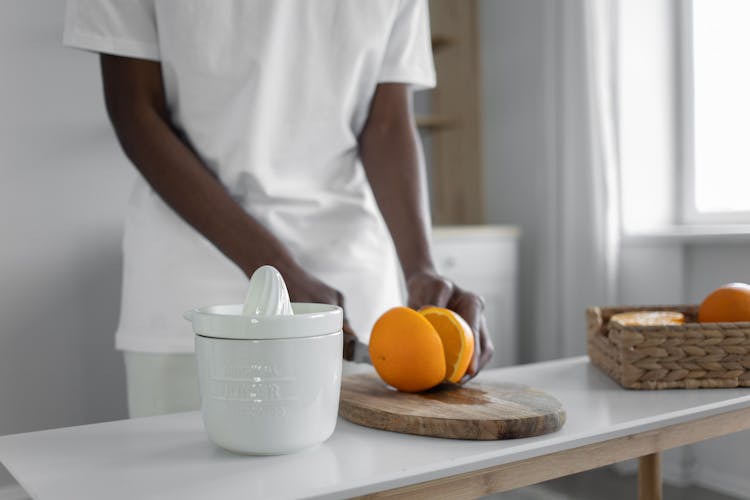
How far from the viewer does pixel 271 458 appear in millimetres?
590

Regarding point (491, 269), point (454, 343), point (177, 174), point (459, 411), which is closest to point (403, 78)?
point (177, 174)

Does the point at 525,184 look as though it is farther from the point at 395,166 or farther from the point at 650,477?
the point at 650,477

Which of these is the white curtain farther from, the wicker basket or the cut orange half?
the cut orange half

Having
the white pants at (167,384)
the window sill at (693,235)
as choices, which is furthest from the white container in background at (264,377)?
the window sill at (693,235)

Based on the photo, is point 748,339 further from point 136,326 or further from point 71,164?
point 71,164

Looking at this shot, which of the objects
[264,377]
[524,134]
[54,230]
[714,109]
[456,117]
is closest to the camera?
[264,377]

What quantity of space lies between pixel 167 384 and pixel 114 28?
0.46 meters

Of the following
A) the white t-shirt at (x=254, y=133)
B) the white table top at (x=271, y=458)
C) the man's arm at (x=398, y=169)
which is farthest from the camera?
the man's arm at (x=398, y=169)

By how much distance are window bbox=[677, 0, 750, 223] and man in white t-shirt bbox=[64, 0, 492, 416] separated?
1652 mm

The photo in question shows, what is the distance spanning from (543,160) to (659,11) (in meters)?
0.61

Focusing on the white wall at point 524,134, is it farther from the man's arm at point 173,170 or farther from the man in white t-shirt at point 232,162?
the man's arm at point 173,170

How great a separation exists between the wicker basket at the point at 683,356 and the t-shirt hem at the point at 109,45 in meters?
0.68

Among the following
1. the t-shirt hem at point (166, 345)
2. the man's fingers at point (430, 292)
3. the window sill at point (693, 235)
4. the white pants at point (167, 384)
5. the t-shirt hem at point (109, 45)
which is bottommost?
the white pants at point (167, 384)

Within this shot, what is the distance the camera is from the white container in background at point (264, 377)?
57 centimetres
